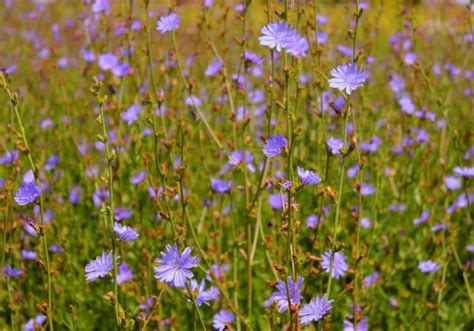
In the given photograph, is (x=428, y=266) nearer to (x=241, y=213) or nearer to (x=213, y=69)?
(x=241, y=213)

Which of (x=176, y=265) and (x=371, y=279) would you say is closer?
(x=176, y=265)

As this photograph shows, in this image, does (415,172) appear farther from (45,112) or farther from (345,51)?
(45,112)

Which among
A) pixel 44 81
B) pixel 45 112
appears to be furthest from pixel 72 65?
pixel 45 112

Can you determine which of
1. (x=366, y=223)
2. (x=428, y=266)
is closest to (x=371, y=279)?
(x=428, y=266)

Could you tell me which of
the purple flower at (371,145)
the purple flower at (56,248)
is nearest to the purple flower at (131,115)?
the purple flower at (56,248)

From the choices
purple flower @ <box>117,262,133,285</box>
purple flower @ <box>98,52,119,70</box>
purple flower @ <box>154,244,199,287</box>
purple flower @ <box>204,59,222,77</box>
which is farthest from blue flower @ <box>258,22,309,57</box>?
purple flower @ <box>98,52,119,70</box>

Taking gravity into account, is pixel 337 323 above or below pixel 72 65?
below
